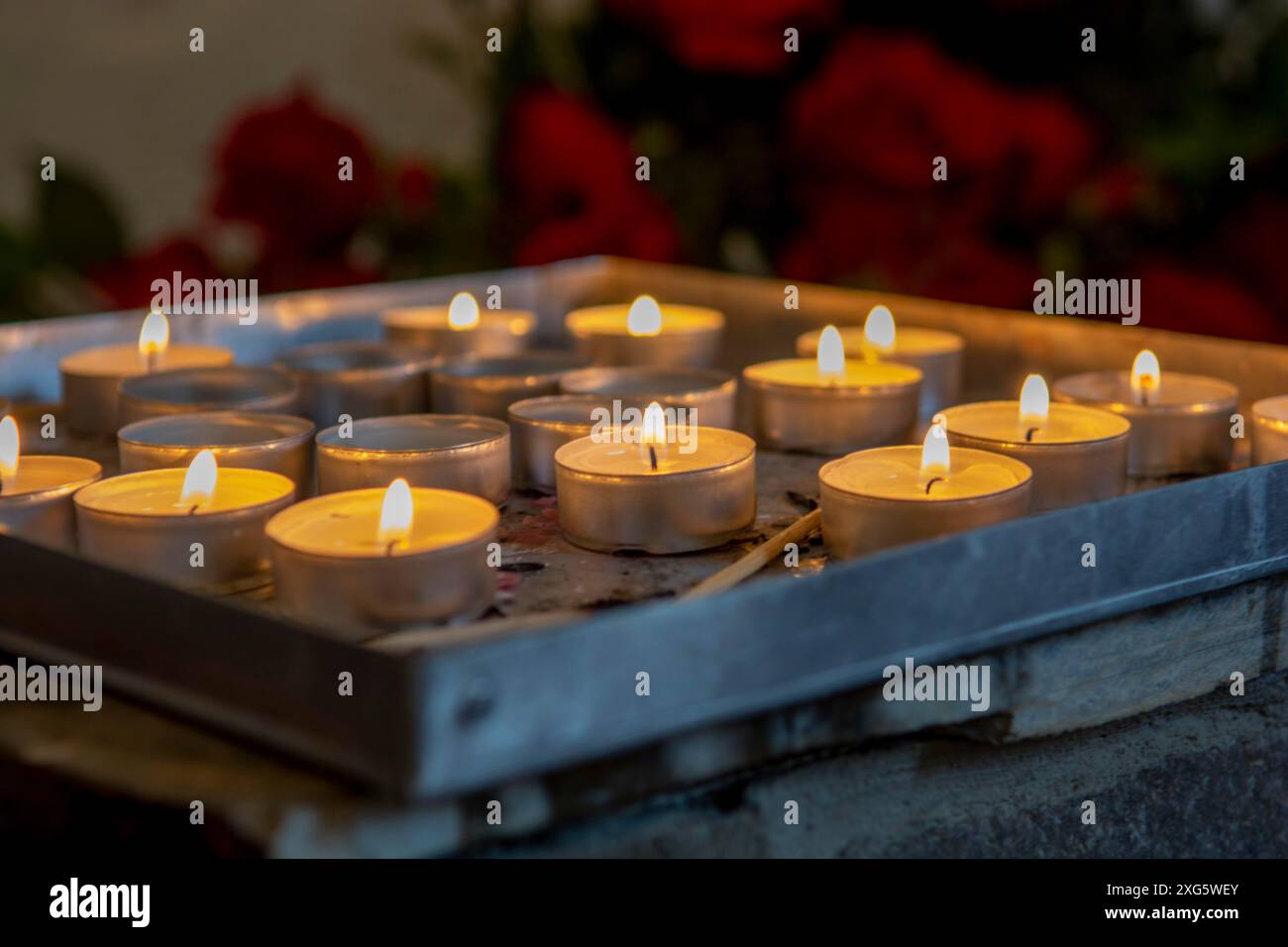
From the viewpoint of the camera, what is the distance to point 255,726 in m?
0.77

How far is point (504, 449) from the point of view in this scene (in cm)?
110

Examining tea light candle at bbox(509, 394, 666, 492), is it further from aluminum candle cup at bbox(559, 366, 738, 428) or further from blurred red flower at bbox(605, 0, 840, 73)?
blurred red flower at bbox(605, 0, 840, 73)

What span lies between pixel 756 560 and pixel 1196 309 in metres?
0.96

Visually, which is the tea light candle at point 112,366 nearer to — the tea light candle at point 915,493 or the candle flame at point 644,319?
the candle flame at point 644,319

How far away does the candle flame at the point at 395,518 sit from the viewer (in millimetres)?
904

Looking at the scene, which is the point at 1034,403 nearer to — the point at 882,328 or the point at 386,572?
the point at 882,328

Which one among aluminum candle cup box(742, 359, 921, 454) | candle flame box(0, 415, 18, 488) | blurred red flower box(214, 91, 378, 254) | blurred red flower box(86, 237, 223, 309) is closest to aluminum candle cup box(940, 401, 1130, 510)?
aluminum candle cup box(742, 359, 921, 454)

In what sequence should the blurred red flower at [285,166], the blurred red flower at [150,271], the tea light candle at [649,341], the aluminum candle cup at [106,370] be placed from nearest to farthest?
1. the aluminum candle cup at [106,370]
2. the tea light candle at [649,341]
3. the blurred red flower at [285,166]
4. the blurred red flower at [150,271]

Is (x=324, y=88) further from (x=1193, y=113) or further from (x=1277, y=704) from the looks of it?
(x=1277, y=704)

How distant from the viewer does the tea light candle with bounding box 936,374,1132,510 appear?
1060 mm

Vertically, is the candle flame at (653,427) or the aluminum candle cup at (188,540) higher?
Answer: the candle flame at (653,427)

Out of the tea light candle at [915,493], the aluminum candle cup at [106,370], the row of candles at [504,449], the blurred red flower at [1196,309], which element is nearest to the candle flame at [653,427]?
the row of candles at [504,449]

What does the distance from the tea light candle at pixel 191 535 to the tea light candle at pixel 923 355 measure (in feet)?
1.87
